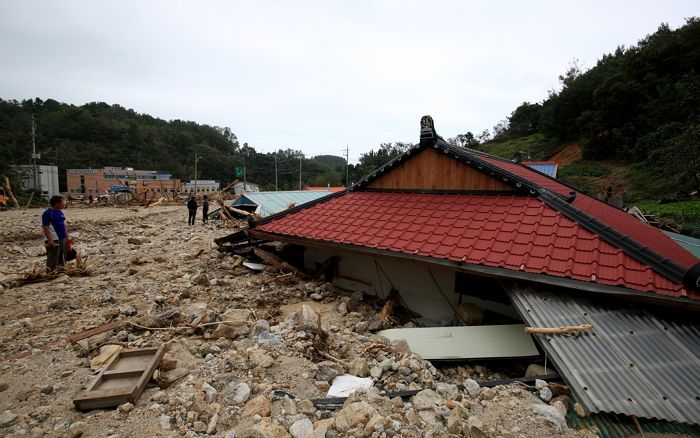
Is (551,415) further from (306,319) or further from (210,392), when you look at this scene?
(210,392)

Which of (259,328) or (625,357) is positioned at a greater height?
(625,357)

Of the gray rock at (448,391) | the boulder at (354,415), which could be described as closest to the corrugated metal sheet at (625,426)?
the gray rock at (448,391)

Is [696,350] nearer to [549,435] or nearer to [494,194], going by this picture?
[549,435]

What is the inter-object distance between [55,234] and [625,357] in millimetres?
11216

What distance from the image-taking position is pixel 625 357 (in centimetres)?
339

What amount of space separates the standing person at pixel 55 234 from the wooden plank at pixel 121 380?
17.2 ft

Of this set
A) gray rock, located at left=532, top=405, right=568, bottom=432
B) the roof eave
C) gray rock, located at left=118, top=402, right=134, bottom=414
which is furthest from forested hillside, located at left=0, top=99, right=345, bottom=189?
gray rock, located at left=532, top=405, right=568, bottom=432

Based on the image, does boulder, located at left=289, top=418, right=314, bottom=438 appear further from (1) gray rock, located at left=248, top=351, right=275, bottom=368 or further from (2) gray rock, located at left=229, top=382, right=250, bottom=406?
(1) gray rock, located at left=248, top=351, right=275, bottom=368

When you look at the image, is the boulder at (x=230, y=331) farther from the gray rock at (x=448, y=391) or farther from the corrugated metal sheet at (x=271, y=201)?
the corrugated metal sheet at (x=271, y=201)

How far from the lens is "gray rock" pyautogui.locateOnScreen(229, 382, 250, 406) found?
3.24 meters

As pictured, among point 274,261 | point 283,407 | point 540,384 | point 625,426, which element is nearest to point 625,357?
point 625,426

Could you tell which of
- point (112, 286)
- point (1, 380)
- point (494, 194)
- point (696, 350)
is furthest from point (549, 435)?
point (112, 286)

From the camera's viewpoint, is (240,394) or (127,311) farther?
(127,311)

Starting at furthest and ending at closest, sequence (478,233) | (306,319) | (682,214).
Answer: (682,214), (478,233), (306,319)
